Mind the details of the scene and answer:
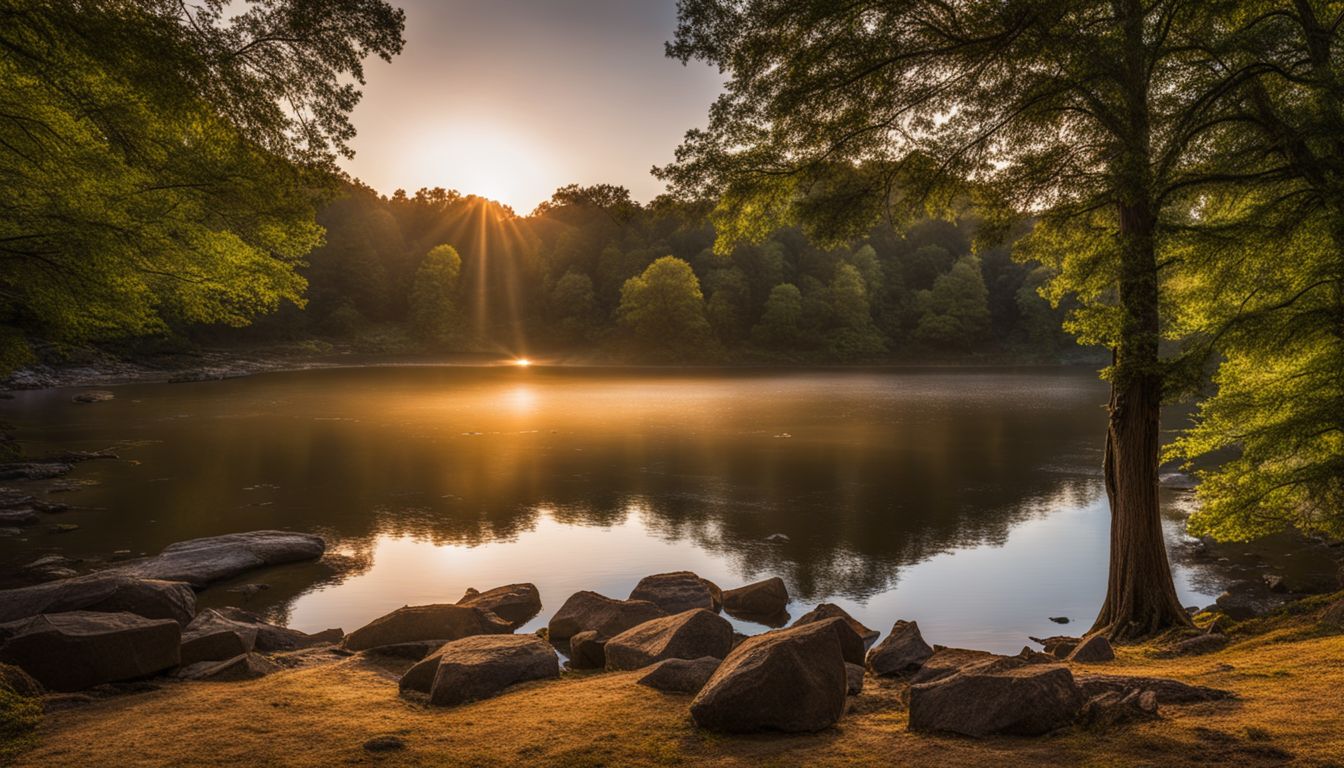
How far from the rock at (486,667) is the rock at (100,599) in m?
4.73

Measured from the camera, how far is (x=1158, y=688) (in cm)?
608

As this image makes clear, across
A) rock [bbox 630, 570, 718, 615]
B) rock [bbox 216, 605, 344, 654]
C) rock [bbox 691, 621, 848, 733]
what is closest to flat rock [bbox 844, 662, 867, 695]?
rock [bbox 691, 621, 848, 733]

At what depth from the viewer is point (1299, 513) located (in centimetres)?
1262

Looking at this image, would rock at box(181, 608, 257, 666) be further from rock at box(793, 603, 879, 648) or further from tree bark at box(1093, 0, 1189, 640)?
tree bark at box(1093, 0, 1189, 640)

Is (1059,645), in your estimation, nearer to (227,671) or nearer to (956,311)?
(227,671)

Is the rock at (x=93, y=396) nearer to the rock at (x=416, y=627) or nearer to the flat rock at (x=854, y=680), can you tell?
the rock at (x=416, y=627)

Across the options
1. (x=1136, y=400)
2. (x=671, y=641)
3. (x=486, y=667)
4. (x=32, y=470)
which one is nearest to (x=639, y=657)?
(x=671, y=641)

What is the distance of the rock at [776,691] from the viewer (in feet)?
19.0

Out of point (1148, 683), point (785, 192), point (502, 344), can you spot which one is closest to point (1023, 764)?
point (1148, 683)

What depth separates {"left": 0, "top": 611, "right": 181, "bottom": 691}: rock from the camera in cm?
684

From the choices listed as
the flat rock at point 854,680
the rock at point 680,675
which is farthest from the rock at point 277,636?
the flat rock at point 854,680

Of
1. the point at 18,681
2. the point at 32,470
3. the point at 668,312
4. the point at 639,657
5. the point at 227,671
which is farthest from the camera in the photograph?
the point at 668,312

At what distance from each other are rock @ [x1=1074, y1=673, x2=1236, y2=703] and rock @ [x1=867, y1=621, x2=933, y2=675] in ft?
10.6

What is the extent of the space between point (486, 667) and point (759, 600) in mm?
7426
